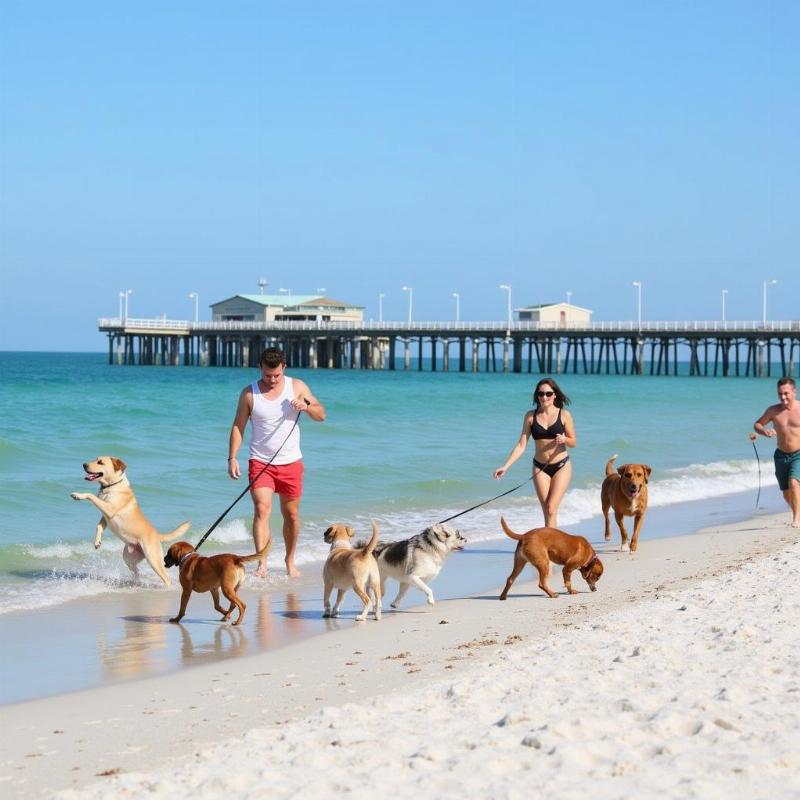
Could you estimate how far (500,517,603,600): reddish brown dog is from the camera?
741 centimetres

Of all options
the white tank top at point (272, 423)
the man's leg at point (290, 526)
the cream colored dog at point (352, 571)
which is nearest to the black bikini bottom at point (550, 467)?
the man's leg at point (290, 526)

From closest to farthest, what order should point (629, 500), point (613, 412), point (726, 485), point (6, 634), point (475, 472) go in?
point (6, 634), point (629, 500), point (726, 485), point (475, 472), point (613, 412)

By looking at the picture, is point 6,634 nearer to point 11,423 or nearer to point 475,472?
point 475,472

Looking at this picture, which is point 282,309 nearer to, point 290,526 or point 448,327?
point 448,327

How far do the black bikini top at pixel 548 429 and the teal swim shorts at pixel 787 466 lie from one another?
8.51 ft

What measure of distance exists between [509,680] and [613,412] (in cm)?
3042

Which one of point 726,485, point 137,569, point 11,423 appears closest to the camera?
point 137,569

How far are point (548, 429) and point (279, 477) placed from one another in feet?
7.14

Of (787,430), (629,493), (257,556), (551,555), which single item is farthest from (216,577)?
(787,430)

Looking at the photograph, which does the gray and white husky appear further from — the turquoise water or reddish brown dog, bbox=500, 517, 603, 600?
the turquoise water

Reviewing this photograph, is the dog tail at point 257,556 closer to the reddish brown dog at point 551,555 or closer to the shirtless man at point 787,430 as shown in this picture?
the reddish brown dog at point 551,555

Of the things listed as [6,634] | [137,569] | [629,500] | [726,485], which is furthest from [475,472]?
[6,634]

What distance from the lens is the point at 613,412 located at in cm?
3478

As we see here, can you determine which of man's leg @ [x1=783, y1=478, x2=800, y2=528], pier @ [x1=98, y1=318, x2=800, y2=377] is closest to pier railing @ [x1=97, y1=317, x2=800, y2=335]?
pier @ [x1=98, y1=318, x2=800, y2=377]
